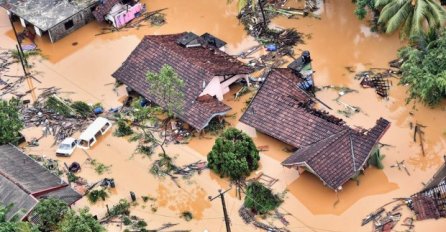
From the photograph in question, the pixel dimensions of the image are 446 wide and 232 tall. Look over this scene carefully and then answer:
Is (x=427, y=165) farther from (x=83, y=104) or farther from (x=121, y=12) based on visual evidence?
(x=121, y=12)

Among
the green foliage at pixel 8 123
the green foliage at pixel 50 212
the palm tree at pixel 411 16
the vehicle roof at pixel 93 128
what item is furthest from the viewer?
the palm tree at pixel 411 16

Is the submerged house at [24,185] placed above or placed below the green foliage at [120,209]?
above

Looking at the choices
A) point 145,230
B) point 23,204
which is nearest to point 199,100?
point 145,230

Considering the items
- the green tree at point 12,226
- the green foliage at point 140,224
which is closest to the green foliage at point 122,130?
the green foliage at point 140,224

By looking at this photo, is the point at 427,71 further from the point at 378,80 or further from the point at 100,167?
the point at 100,167

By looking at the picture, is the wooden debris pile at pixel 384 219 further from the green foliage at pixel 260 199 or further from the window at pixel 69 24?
the window at pixel 69 24
